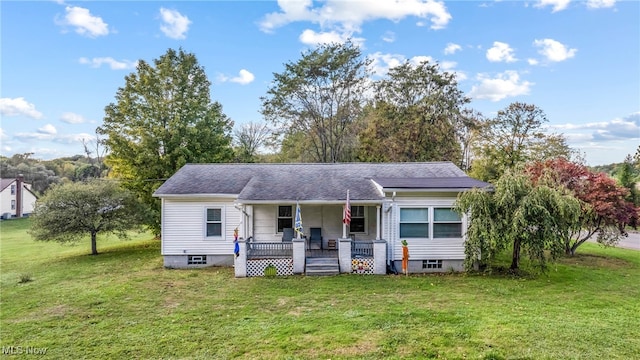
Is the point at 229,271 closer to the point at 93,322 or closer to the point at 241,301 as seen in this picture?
the point at 241,301

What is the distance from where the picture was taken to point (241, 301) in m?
9.01

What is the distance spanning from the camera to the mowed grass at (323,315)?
6.07 meters

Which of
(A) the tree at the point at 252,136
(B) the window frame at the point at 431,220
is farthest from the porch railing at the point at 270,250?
(A) the tree at the point at 252,136

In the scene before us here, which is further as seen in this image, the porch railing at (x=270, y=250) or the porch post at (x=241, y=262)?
the porch railing at (x=270, y=250)

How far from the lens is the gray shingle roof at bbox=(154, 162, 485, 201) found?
12875mm

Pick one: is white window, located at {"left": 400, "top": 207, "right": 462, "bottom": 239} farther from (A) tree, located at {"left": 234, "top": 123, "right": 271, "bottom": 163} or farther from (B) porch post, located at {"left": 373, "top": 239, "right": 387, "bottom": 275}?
(A) tree, located at {"left": 234, "top": 123, "right": 271, "bottom": 163}

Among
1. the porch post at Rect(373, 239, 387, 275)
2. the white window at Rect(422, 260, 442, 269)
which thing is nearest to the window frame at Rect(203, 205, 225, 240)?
the porch post at Rect(373, 239, 387, 275)

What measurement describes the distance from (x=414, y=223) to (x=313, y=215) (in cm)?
432

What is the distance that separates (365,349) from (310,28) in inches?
1015

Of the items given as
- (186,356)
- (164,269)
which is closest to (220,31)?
(164,269)

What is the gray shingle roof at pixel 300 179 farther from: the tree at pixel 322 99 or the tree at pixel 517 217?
the tree at pixel 322 99

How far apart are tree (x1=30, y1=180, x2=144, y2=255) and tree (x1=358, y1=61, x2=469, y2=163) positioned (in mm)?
18537
